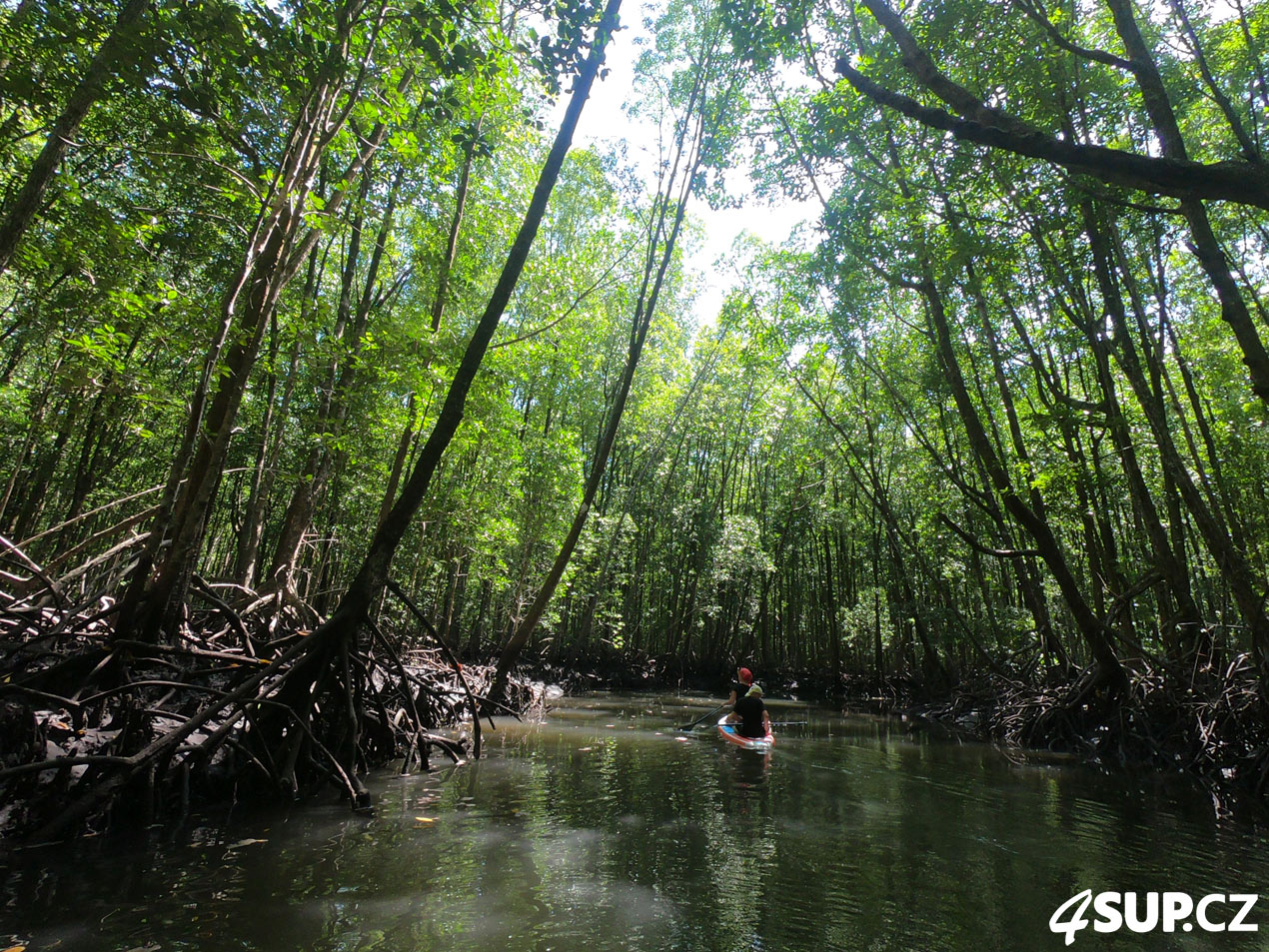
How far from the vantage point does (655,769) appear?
289 inches

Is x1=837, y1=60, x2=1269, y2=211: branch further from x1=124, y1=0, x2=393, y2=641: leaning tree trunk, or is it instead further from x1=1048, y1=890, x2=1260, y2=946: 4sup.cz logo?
x1=124, y1=0, x2=393, y2=641: leaning tree trunk

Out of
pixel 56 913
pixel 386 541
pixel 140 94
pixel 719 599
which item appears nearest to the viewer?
pixel 56 913

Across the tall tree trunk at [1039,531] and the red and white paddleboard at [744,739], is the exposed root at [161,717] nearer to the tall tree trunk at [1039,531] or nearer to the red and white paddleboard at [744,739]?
the red and white paddleboard at [744,739]

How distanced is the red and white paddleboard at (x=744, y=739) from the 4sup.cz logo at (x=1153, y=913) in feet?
17.7

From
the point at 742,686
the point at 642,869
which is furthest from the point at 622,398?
the point at 642,869

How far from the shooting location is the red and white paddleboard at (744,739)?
8922 millimetres

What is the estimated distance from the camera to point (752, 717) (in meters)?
9.38

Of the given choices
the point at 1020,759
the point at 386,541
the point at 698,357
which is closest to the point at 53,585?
the point at 386,541

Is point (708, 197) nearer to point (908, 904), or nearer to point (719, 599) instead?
point (908, 904)

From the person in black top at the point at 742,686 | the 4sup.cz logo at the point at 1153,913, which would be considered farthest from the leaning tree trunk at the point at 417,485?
the person in black top at the point at 742,686

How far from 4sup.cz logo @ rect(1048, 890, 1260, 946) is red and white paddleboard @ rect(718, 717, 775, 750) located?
213 inches

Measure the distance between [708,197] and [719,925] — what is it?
464 inches

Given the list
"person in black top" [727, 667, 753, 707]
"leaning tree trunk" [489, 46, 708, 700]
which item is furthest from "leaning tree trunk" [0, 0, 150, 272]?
"person in black top" [727, 667, 753, 707]

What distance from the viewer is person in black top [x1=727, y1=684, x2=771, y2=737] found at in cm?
937
